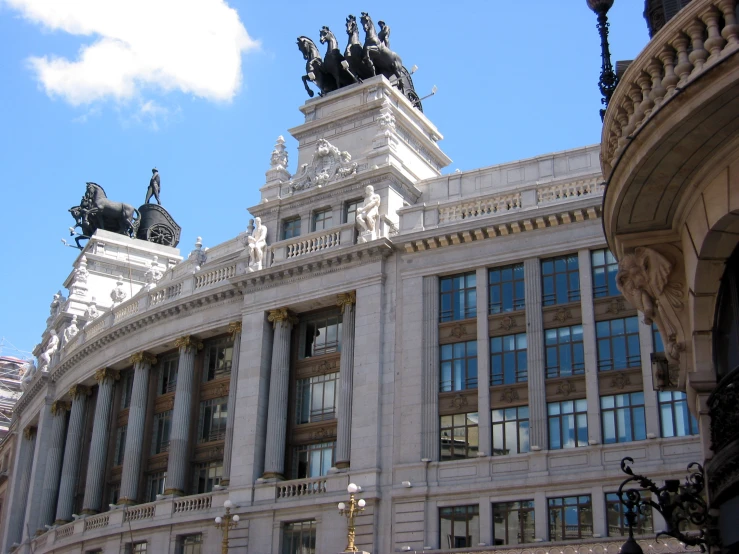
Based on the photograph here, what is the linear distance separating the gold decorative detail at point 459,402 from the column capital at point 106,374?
82.0 feet

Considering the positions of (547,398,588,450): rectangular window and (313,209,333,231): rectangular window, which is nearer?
(547,398,588,450): rectangular window

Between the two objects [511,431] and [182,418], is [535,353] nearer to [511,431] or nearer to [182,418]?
[511,431]

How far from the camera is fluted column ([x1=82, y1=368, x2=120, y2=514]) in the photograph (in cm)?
5691

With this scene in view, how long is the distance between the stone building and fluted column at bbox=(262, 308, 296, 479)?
98mm

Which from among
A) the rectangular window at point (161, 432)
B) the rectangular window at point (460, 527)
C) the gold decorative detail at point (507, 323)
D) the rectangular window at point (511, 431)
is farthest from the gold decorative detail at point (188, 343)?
the rectangular window at point (511, 431)

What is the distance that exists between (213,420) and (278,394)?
5869 millimetres

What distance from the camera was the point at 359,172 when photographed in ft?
170

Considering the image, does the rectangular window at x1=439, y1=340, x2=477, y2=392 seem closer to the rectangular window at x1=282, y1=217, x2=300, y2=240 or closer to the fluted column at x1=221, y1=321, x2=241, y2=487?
the fluted column at x1=221, y1=321, x2=241, y2=487

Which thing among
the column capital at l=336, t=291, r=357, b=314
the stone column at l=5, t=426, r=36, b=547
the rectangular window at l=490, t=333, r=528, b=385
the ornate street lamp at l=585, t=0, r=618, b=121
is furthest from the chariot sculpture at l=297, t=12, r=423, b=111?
the ornate street lamp at l=585, t=0, r=618, b=121

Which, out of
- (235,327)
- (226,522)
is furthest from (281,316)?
(226,522)

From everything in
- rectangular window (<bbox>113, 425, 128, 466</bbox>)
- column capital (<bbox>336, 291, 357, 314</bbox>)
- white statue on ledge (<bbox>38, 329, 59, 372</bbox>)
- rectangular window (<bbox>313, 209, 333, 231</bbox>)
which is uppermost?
rectangular window (<bbox>313, 209, 333, 231</bbox>)

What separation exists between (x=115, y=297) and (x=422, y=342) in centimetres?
2590

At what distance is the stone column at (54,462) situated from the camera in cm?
6234

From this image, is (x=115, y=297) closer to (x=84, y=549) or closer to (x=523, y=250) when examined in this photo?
(x=84, y=549)
